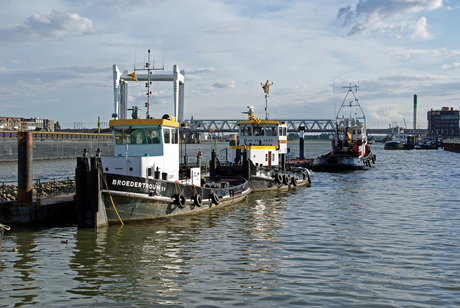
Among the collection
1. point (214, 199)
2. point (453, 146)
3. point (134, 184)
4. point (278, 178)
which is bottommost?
point (214, 199)

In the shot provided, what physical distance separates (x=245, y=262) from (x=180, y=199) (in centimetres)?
658

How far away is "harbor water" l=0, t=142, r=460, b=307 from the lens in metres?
10.3

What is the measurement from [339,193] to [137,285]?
2132 cm

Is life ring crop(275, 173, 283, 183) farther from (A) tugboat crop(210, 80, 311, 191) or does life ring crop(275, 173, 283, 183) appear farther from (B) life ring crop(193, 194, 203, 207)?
(B) life ring crop(193, 194, 203, 207)

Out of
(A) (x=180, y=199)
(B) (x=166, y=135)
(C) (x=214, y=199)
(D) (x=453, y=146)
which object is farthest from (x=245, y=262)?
(D) (x=453, y=146)

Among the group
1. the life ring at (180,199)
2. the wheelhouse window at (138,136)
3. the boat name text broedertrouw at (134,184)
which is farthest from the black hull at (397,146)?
the boat name text broedertrouw at (134,184)

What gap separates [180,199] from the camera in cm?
1914

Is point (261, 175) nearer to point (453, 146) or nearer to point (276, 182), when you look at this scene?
point (276, 182)

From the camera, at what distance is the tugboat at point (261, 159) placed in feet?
93.8

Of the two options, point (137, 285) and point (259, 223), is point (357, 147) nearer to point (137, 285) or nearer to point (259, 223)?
point (259, 223)

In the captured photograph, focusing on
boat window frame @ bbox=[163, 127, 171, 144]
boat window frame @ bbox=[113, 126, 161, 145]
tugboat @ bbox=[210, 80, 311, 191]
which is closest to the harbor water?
boat window frame @ bbox=[163, 127, 171, 144]

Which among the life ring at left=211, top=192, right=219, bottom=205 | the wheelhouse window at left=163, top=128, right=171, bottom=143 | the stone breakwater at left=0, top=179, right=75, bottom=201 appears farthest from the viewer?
the life ring at left=211, top=192, right=219, bottom=205

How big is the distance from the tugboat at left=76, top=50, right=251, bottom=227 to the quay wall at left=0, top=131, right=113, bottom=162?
43.6 metres

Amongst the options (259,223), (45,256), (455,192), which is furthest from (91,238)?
(455,192)
